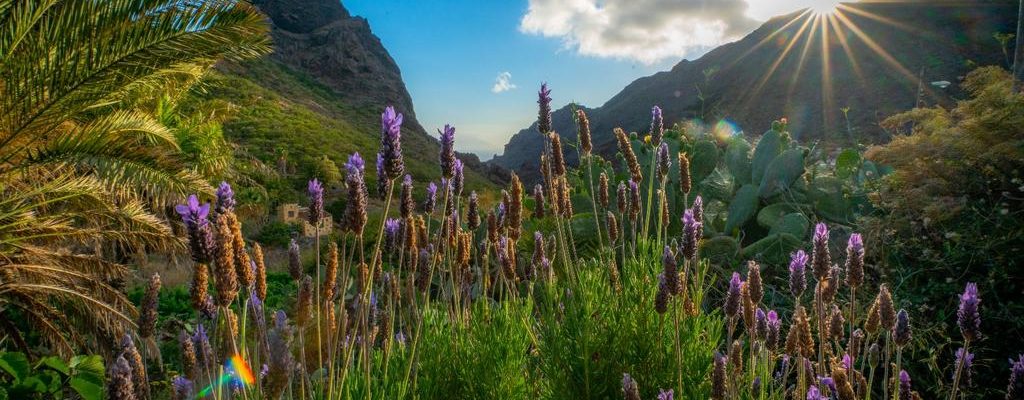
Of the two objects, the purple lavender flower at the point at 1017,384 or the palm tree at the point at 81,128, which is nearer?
the purple lavender flower at the point at 1017,384

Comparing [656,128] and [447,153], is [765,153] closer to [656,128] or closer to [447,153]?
[656,128]

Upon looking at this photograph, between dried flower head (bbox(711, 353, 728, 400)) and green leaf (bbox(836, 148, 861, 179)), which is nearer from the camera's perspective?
dried flower head (bbox(711, 353, 728, 400))

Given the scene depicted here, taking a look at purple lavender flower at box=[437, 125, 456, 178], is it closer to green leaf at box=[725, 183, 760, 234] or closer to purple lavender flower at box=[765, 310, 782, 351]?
purple lavender flower at box=[765, 310, 782, 351]

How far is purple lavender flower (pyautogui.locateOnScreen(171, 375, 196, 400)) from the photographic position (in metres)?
1.63

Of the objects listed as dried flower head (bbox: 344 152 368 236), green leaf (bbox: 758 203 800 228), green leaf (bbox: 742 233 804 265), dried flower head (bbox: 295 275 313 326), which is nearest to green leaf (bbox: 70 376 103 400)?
dried flower head (bbox: 295 275 313 326)

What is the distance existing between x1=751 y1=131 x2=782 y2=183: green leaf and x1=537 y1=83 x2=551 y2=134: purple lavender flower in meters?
4.46

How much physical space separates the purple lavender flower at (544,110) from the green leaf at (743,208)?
3828 millimetres

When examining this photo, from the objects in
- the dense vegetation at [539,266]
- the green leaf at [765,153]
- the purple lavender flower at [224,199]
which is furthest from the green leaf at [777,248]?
the purple lavender flower at [224,199]

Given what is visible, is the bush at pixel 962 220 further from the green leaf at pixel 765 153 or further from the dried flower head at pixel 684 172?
the dried flower head at pixel 684 172

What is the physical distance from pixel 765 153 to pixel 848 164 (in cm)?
82

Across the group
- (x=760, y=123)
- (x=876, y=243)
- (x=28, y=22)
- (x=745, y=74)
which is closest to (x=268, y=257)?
(x=28, y=22)

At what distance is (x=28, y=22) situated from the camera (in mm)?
5402

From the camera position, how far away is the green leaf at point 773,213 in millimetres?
5531

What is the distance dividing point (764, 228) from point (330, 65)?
302 ft
